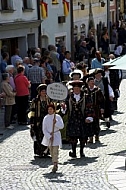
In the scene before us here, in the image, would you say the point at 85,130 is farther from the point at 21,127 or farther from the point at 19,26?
the point at 19,26

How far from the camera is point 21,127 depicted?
17.2 metres

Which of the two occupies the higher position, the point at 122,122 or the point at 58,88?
the point at 58,88

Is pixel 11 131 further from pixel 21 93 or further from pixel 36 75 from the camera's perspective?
pixel 36 75

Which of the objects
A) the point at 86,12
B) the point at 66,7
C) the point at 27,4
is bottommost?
the point at 86,12

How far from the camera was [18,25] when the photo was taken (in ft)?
81.6

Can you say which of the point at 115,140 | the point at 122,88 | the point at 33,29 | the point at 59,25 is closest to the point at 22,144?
the point at 115,140

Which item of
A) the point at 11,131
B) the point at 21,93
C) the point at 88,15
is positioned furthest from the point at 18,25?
the point at 88,15

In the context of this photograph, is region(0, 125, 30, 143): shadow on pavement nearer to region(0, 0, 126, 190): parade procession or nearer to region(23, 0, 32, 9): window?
region(0, 0, 126, 190): parade procession

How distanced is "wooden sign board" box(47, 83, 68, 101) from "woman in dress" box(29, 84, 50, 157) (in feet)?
2.07

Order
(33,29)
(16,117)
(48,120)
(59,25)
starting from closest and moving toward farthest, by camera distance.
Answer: (48,120)
(16,117)
(33,29)
(59,25)

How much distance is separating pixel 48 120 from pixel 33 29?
14980 millimetres

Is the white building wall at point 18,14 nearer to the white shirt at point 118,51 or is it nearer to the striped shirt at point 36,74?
the striped shirt at point 36,74

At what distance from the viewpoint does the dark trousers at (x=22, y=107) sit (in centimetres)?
1764

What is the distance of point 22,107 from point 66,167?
5.57 metres
